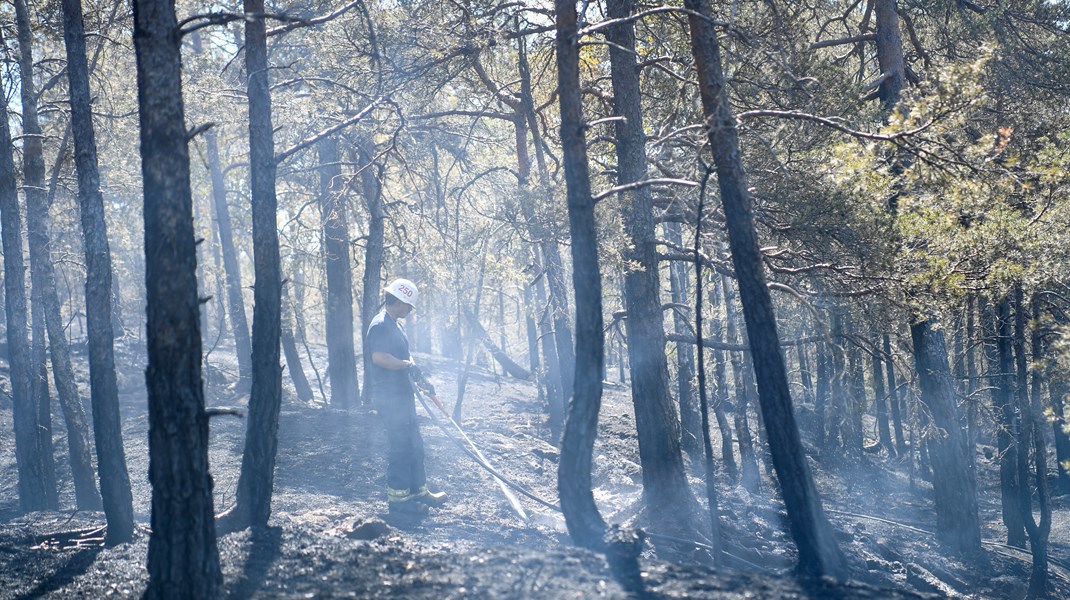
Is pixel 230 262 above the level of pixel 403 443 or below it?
above

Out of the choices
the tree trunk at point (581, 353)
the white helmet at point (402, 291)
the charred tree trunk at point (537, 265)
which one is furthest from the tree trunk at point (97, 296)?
the charred tree trunk at point (537, 265)

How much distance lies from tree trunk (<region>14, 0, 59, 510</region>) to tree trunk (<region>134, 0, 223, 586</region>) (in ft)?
24.0

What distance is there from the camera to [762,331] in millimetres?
7199

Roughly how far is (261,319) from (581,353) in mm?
2978

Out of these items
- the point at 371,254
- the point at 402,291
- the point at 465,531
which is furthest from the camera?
the point at 371,254

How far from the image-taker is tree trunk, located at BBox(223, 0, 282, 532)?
7656 millimetres

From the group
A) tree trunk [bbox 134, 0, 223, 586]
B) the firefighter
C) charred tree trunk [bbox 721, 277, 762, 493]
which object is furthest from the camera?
charred tree trunk [bbox 721, 277, 762, 493]

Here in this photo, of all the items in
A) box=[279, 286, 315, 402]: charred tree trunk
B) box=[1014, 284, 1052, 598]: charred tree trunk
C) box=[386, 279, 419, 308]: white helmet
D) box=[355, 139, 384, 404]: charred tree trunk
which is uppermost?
box=[355, 139, 384, 404]: charred tree trunk

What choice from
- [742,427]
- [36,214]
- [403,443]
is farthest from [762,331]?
[742,427]

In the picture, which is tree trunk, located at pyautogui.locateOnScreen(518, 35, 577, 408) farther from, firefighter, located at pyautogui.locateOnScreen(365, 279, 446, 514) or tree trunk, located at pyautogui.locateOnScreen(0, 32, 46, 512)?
tree trunk, located at pyautogui.locateOnScreen(0, 32, 46, 512)

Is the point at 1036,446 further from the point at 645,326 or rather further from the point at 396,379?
the point at 396,379

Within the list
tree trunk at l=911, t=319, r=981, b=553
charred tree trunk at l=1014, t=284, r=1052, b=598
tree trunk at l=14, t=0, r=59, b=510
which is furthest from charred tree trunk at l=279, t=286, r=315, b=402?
charred tree trunk at l=1014, t=284, r=1052, b=598

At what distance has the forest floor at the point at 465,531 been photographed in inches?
234

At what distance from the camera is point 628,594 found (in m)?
5.62
